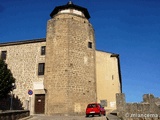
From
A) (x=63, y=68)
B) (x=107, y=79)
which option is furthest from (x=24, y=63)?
(x=107, y=79)

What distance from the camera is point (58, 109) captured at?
21.9 m

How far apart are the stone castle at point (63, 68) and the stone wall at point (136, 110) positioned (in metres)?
9.10

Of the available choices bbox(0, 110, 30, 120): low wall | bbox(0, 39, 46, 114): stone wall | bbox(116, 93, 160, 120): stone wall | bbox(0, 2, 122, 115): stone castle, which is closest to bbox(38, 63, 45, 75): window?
bbox(0, 2, 122, 115): stone castle

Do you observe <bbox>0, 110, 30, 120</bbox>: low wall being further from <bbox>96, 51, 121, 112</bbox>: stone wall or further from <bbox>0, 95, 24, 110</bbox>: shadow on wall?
<bbox>96, 51, 121, 112</bbox>: stone wall

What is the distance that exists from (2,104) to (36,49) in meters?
7.59

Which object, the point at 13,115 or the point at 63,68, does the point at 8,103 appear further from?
the point at 13,115

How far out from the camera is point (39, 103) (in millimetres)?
23562

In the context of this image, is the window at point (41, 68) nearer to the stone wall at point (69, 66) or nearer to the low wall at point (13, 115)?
the stone wall at point (69, 66)

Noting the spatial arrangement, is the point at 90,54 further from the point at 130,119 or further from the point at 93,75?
the point at 130,119

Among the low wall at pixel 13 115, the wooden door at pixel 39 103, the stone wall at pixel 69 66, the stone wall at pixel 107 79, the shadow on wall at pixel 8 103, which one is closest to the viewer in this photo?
the low wall at pixel 13 115

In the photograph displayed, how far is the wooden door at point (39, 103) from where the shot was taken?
23230mm

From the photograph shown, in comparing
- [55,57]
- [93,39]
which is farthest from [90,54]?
[55,57]

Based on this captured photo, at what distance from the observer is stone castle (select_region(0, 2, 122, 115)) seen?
74.3 ft

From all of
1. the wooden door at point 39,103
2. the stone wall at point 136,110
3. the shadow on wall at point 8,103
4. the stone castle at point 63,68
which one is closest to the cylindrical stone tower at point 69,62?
the stone castle at point 63,68
